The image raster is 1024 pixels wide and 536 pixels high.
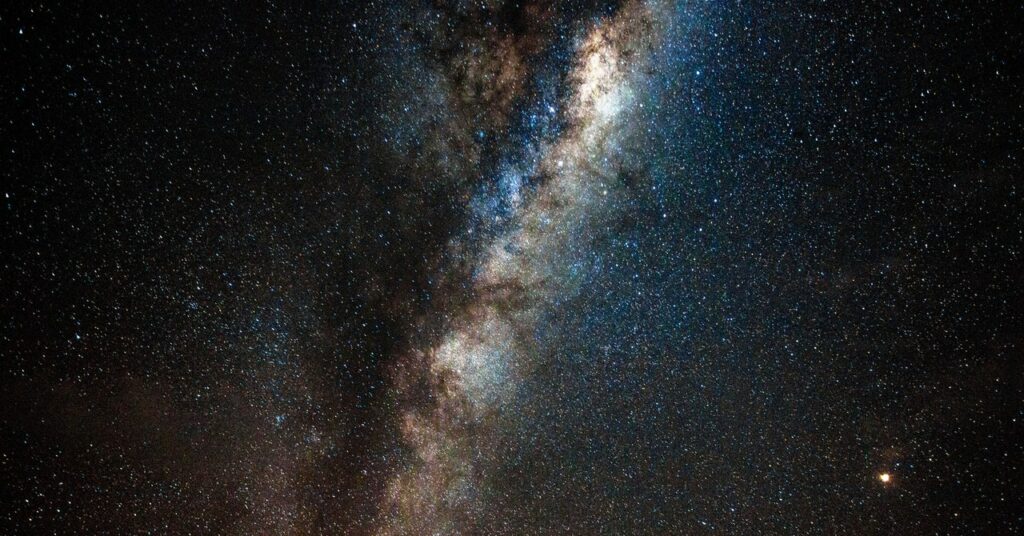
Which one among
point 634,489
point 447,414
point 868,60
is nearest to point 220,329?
point 447,414

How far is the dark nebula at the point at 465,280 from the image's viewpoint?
1.68m

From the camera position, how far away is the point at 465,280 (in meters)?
2.57

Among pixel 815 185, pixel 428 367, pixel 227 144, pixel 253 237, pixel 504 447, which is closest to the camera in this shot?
pixel 227 144

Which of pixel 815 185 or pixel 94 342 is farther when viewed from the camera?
pixel 815 185

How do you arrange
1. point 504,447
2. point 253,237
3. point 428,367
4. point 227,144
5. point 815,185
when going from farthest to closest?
point 504,447 → point 428,367 → point 815,185 → point 253,237 → point 227,144

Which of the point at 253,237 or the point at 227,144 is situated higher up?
the point at 227,144

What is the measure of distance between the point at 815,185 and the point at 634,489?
2.46 meters

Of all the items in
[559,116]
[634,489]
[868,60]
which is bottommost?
[634,489]

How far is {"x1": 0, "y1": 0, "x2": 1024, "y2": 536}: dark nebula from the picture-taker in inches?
66.2

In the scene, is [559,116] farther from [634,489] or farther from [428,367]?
[634,489]

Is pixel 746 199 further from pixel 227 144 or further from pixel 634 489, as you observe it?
pixel 227 144

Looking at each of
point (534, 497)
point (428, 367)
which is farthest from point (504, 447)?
point (428, 367)

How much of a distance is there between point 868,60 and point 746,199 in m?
0.81

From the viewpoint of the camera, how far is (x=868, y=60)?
188 centimetres
